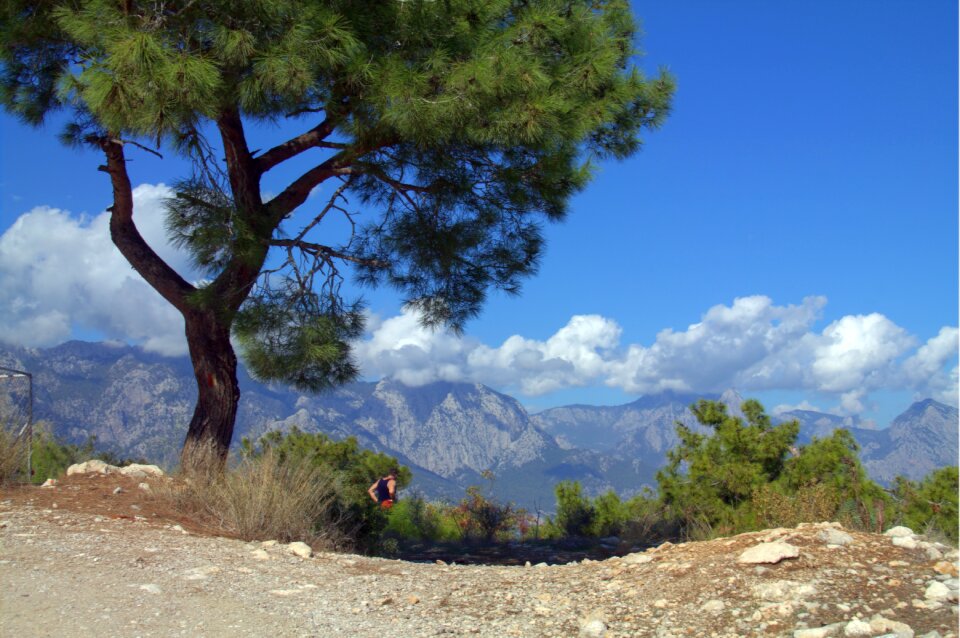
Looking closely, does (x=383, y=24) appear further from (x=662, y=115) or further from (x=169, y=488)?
(x=169, y=488)

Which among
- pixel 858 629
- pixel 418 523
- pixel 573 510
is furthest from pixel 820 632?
pixel 418 523

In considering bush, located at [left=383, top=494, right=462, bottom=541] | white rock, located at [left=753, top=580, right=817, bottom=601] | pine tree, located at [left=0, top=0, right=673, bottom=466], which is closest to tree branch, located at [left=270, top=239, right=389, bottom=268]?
pine tree, located at [left=0, top=0, right=673, bottom=466]

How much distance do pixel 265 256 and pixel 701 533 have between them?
5.79m

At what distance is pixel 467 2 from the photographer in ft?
28.3

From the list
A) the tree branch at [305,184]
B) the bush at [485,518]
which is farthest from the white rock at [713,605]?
the bush at [485,518]

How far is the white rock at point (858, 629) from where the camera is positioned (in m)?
4.23

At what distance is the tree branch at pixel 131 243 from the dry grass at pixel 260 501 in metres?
2.32

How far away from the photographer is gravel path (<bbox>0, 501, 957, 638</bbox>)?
4.54 m

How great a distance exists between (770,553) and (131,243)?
26.3ft

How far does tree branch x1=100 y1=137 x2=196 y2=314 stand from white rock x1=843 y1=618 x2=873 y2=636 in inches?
305

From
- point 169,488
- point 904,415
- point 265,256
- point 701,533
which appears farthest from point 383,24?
point 904,415

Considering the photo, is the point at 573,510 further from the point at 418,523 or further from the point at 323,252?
the point at 323,252

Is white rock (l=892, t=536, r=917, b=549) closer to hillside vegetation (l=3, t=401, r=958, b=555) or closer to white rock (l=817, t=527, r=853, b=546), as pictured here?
white rock (l=817, t=527, r=853, b=546)

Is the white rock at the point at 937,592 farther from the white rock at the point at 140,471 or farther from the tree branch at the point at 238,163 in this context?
the tree branch at the point at 238,163
